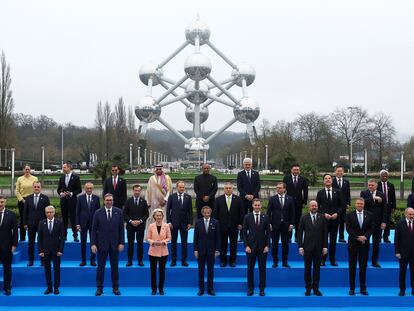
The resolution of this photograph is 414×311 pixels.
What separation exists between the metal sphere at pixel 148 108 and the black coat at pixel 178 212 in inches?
1241

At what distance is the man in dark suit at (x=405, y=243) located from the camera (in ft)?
27.4

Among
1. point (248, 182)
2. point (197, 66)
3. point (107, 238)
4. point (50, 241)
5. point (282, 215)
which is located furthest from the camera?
point (197, 66)

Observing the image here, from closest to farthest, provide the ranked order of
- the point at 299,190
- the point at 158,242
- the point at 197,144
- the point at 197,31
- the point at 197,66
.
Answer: the point at 158,242 < the point at 299,190 < the point at 197,66 < the point at 197,31 < the point at 197,144

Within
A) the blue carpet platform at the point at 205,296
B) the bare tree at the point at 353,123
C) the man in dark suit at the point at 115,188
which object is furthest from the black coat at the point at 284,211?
the bare tree at the point at 353,123

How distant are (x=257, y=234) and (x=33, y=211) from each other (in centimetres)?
384

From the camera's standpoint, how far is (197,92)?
41.2 metres

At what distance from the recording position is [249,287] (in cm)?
858

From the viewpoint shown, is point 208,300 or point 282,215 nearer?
point 208,300

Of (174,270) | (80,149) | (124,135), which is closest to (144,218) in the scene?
(174,270)

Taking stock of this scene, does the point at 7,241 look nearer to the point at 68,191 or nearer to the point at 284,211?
the point at 68,191

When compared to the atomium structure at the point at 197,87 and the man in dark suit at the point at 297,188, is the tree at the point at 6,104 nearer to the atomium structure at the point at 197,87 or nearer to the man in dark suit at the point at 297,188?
the atomium structure at the point at 197,87

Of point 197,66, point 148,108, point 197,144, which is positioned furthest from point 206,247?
point 197,144

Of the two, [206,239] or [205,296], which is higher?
[206,239]

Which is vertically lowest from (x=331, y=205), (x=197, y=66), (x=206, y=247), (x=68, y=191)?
(x=206, y=247)
